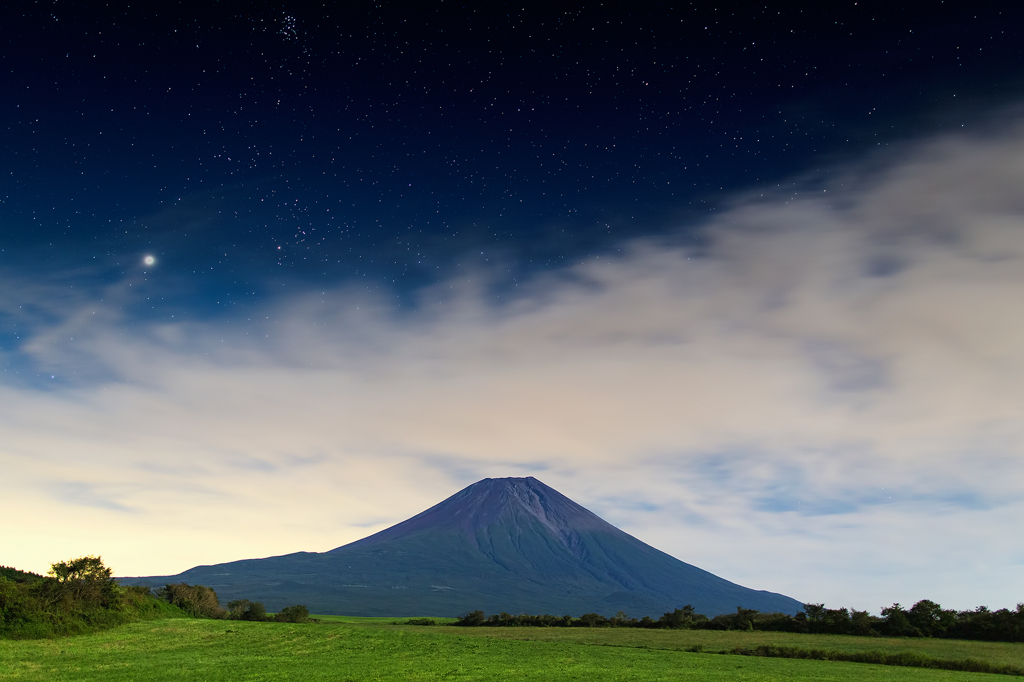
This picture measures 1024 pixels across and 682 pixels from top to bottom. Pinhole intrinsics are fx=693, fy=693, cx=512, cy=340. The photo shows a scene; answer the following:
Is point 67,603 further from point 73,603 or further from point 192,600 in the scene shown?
point 192,600

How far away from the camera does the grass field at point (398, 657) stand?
3441 cm

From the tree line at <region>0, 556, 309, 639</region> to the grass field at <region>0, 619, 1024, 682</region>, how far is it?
1681 millimetres

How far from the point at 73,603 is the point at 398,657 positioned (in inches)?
993

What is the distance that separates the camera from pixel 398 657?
133 ft

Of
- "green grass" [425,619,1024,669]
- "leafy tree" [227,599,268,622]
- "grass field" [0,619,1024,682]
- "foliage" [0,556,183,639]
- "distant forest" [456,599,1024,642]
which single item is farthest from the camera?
"leafy tree" [227,599,268,622]

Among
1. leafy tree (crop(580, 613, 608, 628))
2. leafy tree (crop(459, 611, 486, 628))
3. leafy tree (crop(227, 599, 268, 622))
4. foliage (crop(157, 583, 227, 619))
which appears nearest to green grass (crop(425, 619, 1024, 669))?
leafy tree (crop(580, 613, 608, 628))

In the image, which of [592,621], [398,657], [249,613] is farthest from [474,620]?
[398,657]


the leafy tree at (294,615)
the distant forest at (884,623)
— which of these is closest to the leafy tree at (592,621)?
the distant forest at (884,623)

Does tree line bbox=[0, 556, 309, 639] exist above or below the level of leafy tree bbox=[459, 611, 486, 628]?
above

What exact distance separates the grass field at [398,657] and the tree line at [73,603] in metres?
1.68

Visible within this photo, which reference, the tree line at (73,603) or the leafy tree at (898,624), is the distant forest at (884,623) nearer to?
the leafy tree at (898,624)

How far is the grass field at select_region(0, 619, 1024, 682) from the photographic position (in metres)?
34.4

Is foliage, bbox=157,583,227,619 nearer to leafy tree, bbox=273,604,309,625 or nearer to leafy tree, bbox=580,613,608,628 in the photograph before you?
leafy tree, bbox=273,604,309,625

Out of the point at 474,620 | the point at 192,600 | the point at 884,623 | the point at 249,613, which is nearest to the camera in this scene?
the point at 884,623
